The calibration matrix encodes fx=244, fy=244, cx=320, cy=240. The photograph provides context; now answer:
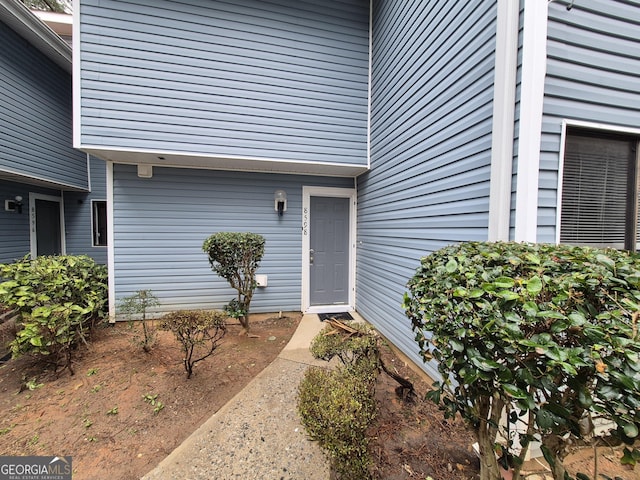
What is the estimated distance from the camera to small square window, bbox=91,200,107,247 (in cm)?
709

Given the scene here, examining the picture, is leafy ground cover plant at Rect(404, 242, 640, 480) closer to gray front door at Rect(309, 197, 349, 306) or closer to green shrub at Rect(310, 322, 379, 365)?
green shrub at Rect(310, 322, 379, 365)

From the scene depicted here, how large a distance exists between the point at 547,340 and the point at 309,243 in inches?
162

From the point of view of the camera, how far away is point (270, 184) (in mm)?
4691

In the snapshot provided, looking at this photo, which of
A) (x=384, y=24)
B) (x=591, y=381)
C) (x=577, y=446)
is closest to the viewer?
(x=591, y=381)

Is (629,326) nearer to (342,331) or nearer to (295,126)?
(342,331)

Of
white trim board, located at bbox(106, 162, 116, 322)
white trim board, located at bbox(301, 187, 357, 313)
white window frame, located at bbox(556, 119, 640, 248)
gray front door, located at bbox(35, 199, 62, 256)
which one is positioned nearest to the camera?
white window frame, located at bbox(556, 119, 640, 248)

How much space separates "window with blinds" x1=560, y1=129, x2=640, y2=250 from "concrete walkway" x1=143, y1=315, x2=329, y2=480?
2.57 meters

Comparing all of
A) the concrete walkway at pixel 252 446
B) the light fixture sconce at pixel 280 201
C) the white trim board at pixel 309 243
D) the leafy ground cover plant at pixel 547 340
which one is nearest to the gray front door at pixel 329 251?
the white trim board at pixel 309 243

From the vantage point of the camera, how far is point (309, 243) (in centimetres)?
487

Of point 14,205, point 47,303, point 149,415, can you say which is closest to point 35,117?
point 14,205

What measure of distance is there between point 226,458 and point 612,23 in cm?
431

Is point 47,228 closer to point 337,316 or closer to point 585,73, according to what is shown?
point 337,316

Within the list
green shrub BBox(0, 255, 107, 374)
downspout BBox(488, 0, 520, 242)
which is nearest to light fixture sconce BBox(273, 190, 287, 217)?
green shrub BBox(0, 255, 107, 374)

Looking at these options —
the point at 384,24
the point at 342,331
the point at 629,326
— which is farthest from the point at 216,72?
the point at 629,326
